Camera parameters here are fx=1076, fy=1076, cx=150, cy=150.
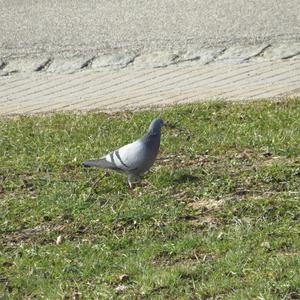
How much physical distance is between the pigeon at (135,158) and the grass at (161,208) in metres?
0.14

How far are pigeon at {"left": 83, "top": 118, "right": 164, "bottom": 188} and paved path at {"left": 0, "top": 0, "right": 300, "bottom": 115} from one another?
1.92 metres

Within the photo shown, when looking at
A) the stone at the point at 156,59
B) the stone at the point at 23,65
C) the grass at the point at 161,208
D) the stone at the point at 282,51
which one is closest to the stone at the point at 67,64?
the stone at the point at 23,65

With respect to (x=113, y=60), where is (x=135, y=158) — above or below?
above

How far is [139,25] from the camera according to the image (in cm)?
1030

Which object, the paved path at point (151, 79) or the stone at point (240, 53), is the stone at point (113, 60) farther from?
the stone at point (240, 53)

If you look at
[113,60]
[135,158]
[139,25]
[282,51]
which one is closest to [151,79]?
[113,60]

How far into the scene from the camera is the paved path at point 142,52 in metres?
8.48

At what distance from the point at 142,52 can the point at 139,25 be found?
76cm

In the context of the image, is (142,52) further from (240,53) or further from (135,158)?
(135,158)

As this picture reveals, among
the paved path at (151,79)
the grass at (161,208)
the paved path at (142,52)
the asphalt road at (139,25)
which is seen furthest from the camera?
the asphalt road at (139,25)

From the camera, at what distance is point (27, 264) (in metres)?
5.25

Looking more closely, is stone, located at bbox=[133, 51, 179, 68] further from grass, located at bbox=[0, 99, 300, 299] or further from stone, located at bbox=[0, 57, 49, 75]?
grass, located at bbox=[0, 99, 300, 299]

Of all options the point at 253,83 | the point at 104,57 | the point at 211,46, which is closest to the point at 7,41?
the point at 104,57

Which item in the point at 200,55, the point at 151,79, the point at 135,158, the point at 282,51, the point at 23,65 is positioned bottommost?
the point at 282,51
